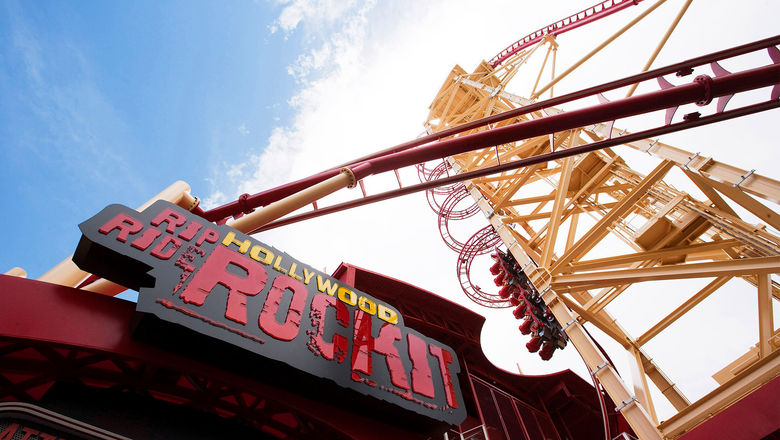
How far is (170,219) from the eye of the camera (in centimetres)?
608

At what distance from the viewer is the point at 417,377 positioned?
6.98 meters

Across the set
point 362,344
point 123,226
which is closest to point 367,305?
point 362,344

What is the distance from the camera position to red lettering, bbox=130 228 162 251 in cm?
531

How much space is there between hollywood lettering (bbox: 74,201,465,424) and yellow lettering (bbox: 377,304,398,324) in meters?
0.03

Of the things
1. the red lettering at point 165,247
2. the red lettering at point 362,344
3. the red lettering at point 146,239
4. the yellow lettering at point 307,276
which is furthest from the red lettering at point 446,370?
the red lettering at point 146,239

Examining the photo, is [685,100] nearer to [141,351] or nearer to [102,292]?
[141,351]

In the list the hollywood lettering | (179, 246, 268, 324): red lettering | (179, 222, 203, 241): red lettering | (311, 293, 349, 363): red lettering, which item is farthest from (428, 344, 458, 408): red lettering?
(179, 222, 203, 241): red lettering

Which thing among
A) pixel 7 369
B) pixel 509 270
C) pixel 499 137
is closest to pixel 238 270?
pixel 7 369

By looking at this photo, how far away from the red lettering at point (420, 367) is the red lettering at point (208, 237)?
4.06 m

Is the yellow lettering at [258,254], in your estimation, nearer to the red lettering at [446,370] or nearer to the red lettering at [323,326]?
the red lettering at [323,326]

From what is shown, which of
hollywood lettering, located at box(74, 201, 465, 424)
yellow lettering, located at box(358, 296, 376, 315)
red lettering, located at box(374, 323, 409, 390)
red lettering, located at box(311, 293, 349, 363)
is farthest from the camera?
yellow lettering, located at box(358, 296, 376, 315)

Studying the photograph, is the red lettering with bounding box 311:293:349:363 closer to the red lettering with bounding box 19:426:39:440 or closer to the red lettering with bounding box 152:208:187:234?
the red lettering with bounding box 152:208:187:234

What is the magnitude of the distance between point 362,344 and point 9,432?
4.39 meters

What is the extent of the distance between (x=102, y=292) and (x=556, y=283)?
24.1ft
